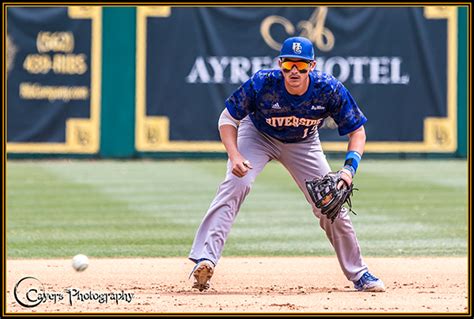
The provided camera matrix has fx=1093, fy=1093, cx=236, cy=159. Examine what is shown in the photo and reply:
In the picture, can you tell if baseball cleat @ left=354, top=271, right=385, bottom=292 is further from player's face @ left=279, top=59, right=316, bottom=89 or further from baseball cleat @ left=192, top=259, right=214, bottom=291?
player's face @ left=279, top=59, right=316, bottom=89

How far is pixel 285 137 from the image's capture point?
6680 mm

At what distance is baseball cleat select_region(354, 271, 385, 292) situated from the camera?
6.68 meters

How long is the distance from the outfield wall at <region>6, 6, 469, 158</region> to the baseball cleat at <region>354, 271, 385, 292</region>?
11.7 metres

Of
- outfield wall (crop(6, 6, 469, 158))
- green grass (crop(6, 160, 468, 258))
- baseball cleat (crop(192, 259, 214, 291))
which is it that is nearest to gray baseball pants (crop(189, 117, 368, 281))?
baseball cleat (crop(192, 259, 214, 291))

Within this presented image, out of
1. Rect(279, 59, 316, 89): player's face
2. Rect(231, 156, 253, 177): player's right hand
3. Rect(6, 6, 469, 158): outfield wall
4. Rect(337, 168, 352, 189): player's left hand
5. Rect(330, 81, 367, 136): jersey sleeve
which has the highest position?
Rect(6, 6, 469, 158): outfield wall

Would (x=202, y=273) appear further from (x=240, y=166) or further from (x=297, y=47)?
(x=297, y=47)

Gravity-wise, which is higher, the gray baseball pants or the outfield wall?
the outfield wall

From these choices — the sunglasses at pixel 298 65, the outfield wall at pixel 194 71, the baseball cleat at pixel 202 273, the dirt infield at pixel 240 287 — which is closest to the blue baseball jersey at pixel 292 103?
the sunglasses at pixel 298 65

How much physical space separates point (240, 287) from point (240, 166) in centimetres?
95

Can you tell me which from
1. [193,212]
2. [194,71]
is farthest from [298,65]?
[194,71]

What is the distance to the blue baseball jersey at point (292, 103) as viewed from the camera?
21.2 feet

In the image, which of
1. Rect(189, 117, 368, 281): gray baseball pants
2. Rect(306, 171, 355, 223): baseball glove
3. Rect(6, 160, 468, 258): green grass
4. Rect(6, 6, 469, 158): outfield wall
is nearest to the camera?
Rect(306, 171, 355, 223): baseball glove

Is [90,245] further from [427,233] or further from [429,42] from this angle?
[429,42]

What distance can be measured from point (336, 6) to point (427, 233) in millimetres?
8929
